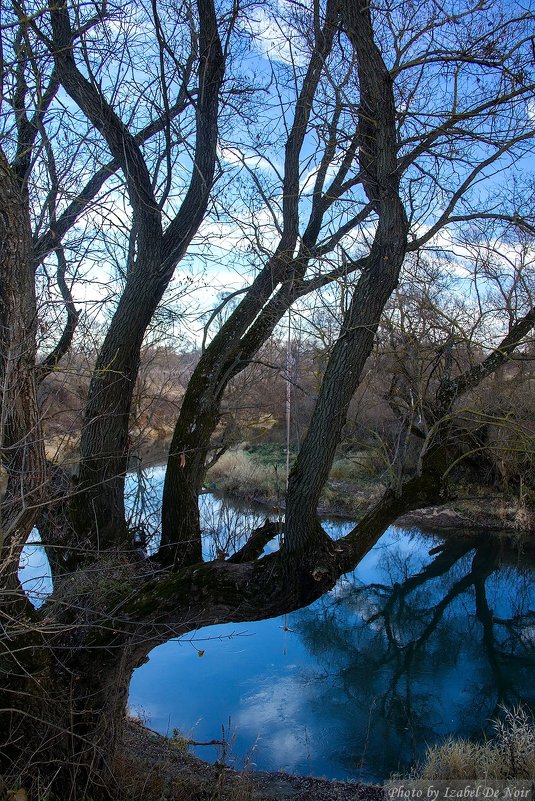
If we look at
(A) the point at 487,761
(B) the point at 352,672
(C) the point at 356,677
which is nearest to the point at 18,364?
(A) the point at 487,761

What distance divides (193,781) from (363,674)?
Result: 16.4 feet

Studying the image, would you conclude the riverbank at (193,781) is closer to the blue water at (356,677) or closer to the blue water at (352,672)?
the blue water at (352,672)

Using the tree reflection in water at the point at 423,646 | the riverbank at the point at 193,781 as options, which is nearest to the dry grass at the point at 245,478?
the tree reflection in water at the point at 423,646

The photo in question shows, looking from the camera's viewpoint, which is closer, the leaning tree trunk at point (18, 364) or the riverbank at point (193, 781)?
the leaning tree trunk at point (18, 364)

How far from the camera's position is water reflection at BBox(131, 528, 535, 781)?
7.98m

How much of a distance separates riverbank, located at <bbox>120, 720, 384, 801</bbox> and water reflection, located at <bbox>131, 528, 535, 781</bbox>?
99cm

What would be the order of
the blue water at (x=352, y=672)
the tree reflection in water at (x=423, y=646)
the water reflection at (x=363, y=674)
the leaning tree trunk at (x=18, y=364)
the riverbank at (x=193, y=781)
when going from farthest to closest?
the tree reflection in water at (x=423, y=646) → the water reflection at (x=363, y=674) → the blue water at (x=352, y=672) → the riverbank at (x=193, y=781) → the leaning tree trunk at (x=18, y=364)

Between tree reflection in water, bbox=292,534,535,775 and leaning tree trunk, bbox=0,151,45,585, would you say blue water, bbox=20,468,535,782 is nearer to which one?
tree reflection in water, bbox=292,534,535,775

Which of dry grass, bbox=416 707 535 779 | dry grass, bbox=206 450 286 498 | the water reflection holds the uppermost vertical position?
dry grass, bbox=206 450 286 498

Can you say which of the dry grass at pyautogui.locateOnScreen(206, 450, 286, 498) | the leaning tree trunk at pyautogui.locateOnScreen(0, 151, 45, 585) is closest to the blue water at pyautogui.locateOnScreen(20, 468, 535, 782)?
the leaning tree trunk at pyautogui.locateOnScreen(0, 151, 45, 585)

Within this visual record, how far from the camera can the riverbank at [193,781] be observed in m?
5.04

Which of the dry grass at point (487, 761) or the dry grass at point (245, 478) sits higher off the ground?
the dry grass at point (245, 478)

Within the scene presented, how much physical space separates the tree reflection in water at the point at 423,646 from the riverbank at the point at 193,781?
1.36 metres

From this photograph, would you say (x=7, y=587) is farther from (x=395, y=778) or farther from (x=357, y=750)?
(x=357, y=750)
